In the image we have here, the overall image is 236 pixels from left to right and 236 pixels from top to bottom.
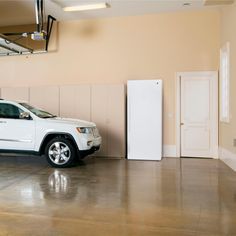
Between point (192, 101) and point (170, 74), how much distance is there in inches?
42.0

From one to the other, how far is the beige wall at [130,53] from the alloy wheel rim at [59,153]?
9.67ft

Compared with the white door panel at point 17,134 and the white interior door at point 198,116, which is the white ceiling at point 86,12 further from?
the white door panel at point 17,134

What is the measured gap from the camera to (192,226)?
10.8ft

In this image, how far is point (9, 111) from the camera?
23.5ft

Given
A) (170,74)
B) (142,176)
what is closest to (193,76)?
(170,74)

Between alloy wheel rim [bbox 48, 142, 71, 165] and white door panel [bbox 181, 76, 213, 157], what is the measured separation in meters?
3.63

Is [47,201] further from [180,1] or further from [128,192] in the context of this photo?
[180,1]

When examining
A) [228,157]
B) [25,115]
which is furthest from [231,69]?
[25,115]

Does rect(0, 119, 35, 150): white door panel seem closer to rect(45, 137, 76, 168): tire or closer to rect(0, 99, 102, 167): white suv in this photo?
rect(0, 99, 102, 167): white suv

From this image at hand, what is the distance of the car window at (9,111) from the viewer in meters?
7.06

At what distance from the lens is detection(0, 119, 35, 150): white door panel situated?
688 centimetres

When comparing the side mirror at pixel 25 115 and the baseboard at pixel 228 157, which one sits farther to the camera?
the side mirror at pixel 25 115

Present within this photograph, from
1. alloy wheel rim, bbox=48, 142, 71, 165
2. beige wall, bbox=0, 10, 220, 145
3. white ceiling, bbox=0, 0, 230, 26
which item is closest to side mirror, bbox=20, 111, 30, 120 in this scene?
alloy wheel rim, bbox=48, 142, 71, 165

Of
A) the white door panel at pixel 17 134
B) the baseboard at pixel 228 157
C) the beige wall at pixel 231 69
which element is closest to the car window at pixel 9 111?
the white door panel at pixel 17 134
